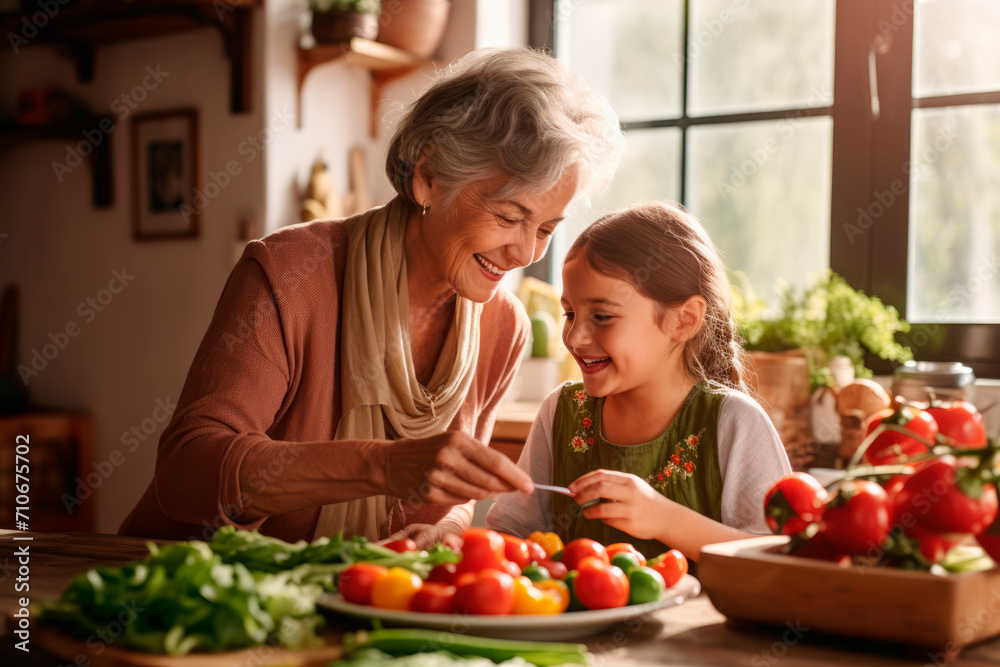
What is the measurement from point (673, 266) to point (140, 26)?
8.23 feet

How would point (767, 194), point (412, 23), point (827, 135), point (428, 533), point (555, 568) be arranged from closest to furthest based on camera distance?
point (555, 568) < point (428, 533) < point (827, 135) < point (767, 194) < point (412, 23)

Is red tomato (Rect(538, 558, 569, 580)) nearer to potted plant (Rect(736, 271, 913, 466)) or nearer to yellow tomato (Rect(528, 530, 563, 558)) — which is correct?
yellow tomato (Rect(528, 530, 563, 558))

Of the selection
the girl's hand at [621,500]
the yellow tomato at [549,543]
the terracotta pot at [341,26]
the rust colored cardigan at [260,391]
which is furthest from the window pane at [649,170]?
the yellow tomato at [549,543]

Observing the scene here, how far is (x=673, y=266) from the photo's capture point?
163cm

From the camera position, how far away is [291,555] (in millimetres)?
1001

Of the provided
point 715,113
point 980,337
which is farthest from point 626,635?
point 715,113

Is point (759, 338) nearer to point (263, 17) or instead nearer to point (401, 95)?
point (401, 95)

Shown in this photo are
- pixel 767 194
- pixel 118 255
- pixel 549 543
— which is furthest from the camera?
pixel 118 255

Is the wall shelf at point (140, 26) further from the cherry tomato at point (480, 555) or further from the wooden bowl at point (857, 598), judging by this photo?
the wooden bowl at point (857, 598)

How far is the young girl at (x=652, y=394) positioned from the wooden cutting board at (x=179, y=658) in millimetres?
748

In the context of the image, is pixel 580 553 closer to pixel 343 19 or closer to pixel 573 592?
pixel 573 592

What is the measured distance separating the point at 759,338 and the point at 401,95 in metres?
1.66

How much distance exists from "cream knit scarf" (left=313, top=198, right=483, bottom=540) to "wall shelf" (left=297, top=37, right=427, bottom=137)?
1.49 m

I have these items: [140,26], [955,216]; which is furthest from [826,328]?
[140,26]
